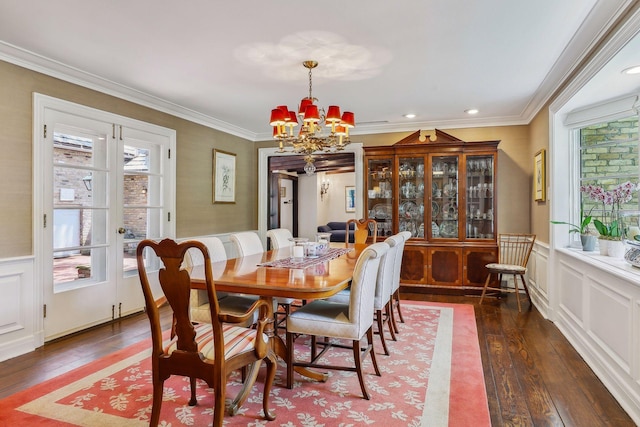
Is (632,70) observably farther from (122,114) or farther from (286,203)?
(286,203)

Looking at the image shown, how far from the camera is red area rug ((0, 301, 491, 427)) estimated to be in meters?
2.07

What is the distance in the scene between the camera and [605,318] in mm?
2623

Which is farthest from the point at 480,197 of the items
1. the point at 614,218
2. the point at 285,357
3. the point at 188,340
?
the point at 188,340

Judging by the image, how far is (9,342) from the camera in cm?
297

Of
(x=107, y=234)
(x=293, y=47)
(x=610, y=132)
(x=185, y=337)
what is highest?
(x=293, y=47)

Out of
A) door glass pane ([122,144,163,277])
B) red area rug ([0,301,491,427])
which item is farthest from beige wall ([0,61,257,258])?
red area rug ([0,301,491,427])

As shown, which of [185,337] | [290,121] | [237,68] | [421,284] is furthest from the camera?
[421,284]

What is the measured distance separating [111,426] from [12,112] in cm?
252

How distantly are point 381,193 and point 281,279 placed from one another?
11.7 feet

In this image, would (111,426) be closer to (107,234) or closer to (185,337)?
(185,337)

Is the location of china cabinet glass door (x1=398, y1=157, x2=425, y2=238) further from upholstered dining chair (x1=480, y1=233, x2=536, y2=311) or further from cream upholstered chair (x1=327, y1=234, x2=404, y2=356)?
cream upholstered chair (x1=327, y1=234, x2=404, y2=356)

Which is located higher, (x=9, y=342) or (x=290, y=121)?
(x=290, y=121)

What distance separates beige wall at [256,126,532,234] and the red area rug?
2777 millimetres

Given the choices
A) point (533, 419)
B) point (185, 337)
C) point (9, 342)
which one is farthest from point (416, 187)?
point (9, 342)
